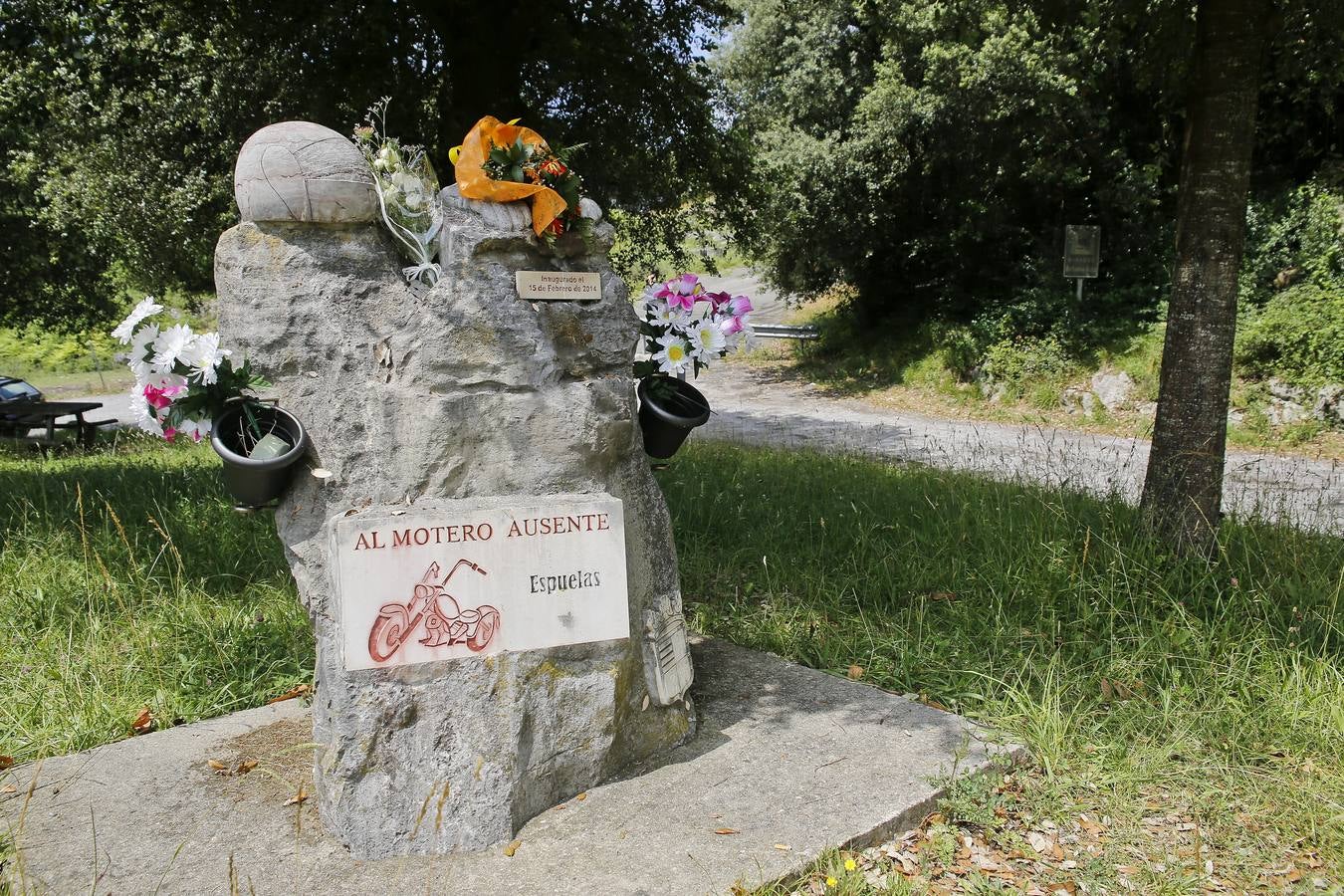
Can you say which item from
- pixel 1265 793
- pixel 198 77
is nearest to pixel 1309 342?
pixel 1265 793

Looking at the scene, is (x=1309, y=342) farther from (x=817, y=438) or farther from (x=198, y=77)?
(x=198, y=77)

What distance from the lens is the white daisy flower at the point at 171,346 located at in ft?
8.66

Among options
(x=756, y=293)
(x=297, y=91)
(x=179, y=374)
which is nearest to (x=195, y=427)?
(x=179, y=374)

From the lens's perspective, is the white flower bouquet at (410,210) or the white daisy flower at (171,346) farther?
the white flower bouquet at (410,210)

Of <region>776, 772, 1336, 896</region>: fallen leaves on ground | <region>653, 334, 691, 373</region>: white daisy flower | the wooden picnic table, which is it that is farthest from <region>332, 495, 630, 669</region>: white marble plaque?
the wooden picnic table

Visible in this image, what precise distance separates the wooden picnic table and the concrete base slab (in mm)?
11258

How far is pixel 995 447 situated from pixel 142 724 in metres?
7.80

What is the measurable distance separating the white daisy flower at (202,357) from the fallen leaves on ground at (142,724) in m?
1.59

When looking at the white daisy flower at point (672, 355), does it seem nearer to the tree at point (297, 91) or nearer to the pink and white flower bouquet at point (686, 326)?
the pink and white flower bouquet at point (686, 326)

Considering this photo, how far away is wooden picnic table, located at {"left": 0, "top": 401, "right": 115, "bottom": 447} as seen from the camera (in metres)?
12.6

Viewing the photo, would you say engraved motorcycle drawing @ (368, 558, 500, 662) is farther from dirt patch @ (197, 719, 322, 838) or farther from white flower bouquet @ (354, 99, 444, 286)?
white flower bouquet @ (354, 99, 444, 286)

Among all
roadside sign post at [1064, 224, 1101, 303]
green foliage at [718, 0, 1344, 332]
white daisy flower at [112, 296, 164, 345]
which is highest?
green foliage at [718, 0, 1344, 332]

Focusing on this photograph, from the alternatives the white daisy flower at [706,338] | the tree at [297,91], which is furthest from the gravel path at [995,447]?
the tree at [297,91]

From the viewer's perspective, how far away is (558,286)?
2.83m
